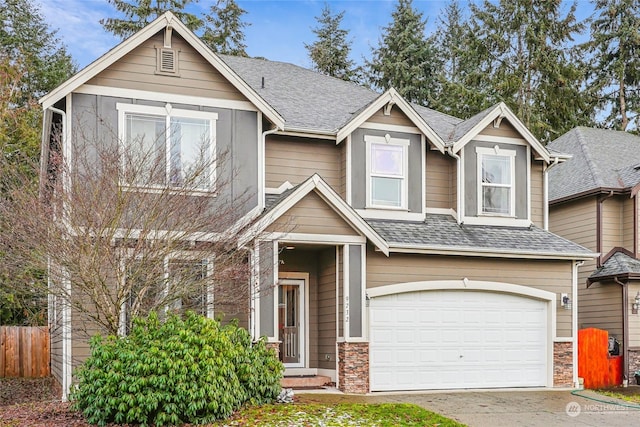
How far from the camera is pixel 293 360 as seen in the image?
648 inches

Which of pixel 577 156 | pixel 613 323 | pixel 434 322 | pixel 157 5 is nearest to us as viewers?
pixel 434 322

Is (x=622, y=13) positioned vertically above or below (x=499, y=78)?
above

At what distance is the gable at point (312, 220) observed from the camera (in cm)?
1451

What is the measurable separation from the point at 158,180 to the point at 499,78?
2440 cm

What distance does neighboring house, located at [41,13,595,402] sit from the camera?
48.0ft

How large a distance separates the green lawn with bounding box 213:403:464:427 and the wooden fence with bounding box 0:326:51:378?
967 centimetres

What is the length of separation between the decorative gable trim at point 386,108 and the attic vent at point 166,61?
12.8 feet

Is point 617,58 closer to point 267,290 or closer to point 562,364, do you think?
point 562,364

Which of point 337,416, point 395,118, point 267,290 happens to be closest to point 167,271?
point 267,290

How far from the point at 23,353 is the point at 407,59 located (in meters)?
24.9

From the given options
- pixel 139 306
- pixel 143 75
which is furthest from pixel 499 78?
pixel 139 306

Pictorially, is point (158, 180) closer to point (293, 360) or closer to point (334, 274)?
point (334, 274)

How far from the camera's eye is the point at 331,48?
39688 millimetres

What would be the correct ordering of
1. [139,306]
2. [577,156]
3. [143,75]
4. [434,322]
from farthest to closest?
[577,156]
[434,322]
[143,75]
[139,306]
